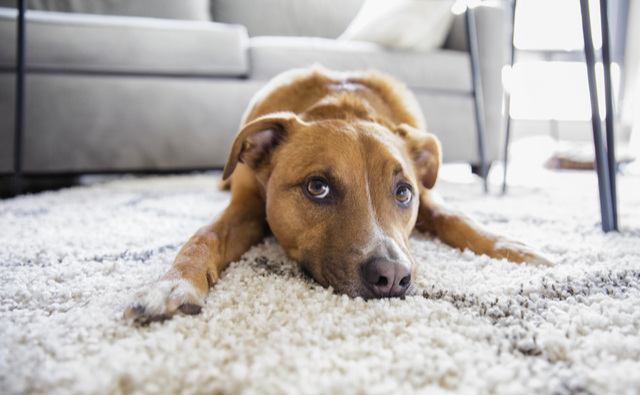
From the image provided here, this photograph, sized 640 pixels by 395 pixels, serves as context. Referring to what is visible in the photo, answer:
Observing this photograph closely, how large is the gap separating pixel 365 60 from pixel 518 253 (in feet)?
9.03

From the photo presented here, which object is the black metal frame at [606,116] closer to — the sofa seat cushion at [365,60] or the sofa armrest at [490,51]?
the sofa seat cushion at [365,60]

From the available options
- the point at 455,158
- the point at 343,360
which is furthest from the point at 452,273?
the point at 455,158

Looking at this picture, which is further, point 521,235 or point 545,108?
point 545,108

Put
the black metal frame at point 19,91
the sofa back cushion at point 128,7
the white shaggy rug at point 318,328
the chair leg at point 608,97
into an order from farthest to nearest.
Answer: the sofa back cushion at point 128,7 < the black metal frame at point 19,91 < the chair leg at point 608,97 < the white shaggy rug at point 318,328

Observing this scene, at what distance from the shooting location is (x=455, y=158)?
4039 millimetres

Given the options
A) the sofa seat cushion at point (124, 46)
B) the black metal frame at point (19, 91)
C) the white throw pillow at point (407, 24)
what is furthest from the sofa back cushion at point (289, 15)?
the black metal frame at point (19, 91)

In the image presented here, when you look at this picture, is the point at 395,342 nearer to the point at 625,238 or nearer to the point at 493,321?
the point at 493,321

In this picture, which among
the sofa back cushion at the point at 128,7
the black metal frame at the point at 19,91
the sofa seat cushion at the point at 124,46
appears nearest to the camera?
the black metal frame at the point at 19,91

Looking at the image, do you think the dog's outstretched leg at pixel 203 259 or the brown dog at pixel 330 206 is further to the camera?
the brown dog at pixel 330 206

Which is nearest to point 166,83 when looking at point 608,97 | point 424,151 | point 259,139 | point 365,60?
point 365,60

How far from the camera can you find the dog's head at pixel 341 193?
1053mm

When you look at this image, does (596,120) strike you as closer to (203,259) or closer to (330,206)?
(330,206)

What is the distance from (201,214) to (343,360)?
1.59 meters

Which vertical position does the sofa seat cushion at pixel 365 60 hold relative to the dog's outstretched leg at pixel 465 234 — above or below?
above
